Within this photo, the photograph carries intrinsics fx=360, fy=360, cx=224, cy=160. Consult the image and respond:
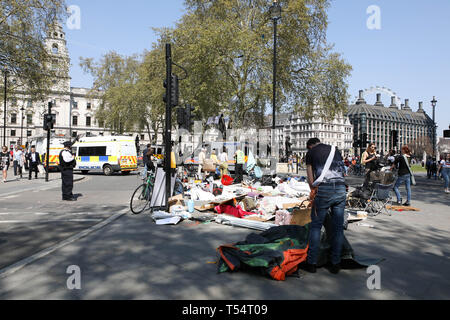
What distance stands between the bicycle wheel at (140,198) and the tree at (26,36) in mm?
13535

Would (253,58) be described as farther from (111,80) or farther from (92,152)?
(111,80)

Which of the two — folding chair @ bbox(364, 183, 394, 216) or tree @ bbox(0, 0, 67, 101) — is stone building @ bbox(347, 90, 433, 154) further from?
folding chair @ bbox(364, 183, 394, 216)

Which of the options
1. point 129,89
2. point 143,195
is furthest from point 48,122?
point 129,89

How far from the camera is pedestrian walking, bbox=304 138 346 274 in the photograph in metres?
4.29

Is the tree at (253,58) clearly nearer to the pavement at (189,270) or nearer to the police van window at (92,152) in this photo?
the police van window at (92,152)

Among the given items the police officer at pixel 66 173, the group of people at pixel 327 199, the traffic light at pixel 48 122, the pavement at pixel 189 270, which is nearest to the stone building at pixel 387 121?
the traffic light at pixel 48 122

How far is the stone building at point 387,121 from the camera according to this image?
14800 cm

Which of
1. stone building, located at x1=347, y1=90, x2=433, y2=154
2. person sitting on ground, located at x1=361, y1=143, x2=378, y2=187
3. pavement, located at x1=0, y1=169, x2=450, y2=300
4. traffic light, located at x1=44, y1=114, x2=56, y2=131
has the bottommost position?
pavement, located at x1=0, y1=169, x2=450, y2=300

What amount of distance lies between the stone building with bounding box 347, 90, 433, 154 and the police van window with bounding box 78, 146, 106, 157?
433 feet

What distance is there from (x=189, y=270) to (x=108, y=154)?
70.2 ft

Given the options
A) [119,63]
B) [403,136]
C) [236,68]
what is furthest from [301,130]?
[236,68]

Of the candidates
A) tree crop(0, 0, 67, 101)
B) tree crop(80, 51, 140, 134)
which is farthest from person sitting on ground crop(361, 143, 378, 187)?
tree crop(80, 51, 140, 134)

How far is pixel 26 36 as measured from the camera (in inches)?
721
